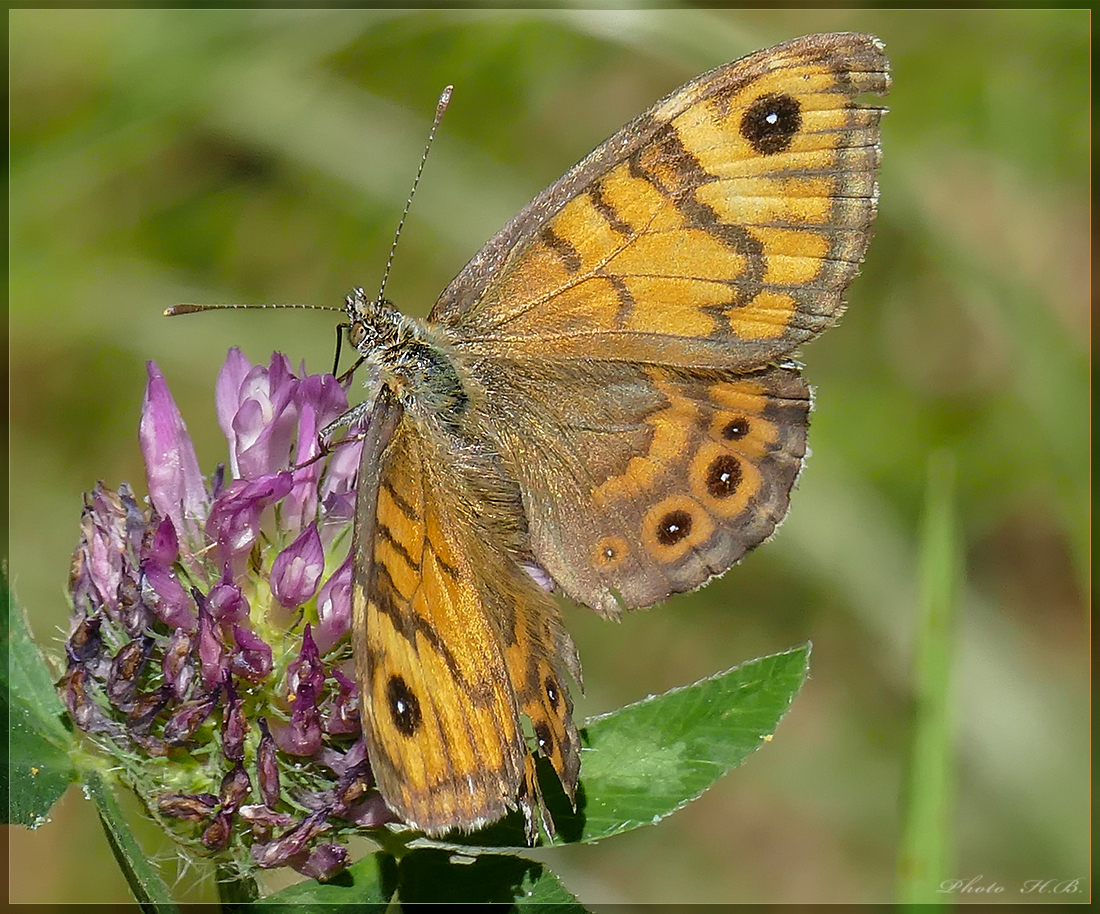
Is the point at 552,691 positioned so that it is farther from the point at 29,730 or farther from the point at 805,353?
the point at 805,353

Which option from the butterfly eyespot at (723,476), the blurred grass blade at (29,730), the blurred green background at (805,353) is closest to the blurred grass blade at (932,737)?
the butterfly eyespot at (723,476)

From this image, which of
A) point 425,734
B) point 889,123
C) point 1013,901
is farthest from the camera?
point 889,123

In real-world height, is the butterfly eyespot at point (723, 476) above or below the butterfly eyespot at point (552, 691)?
above

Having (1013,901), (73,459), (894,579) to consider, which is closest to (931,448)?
(894,579)

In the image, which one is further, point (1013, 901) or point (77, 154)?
point (77, 154)

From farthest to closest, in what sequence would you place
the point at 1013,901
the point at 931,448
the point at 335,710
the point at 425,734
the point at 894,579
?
the point at 931,448
the point at 894,579
the point at 1013,901
the point at 335,710
the point at 425,734

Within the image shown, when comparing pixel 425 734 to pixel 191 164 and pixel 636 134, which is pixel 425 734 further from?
pixel 191 164

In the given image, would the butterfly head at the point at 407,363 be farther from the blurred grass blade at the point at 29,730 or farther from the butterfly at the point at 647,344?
the blurred grass blade at the point at 29,730
